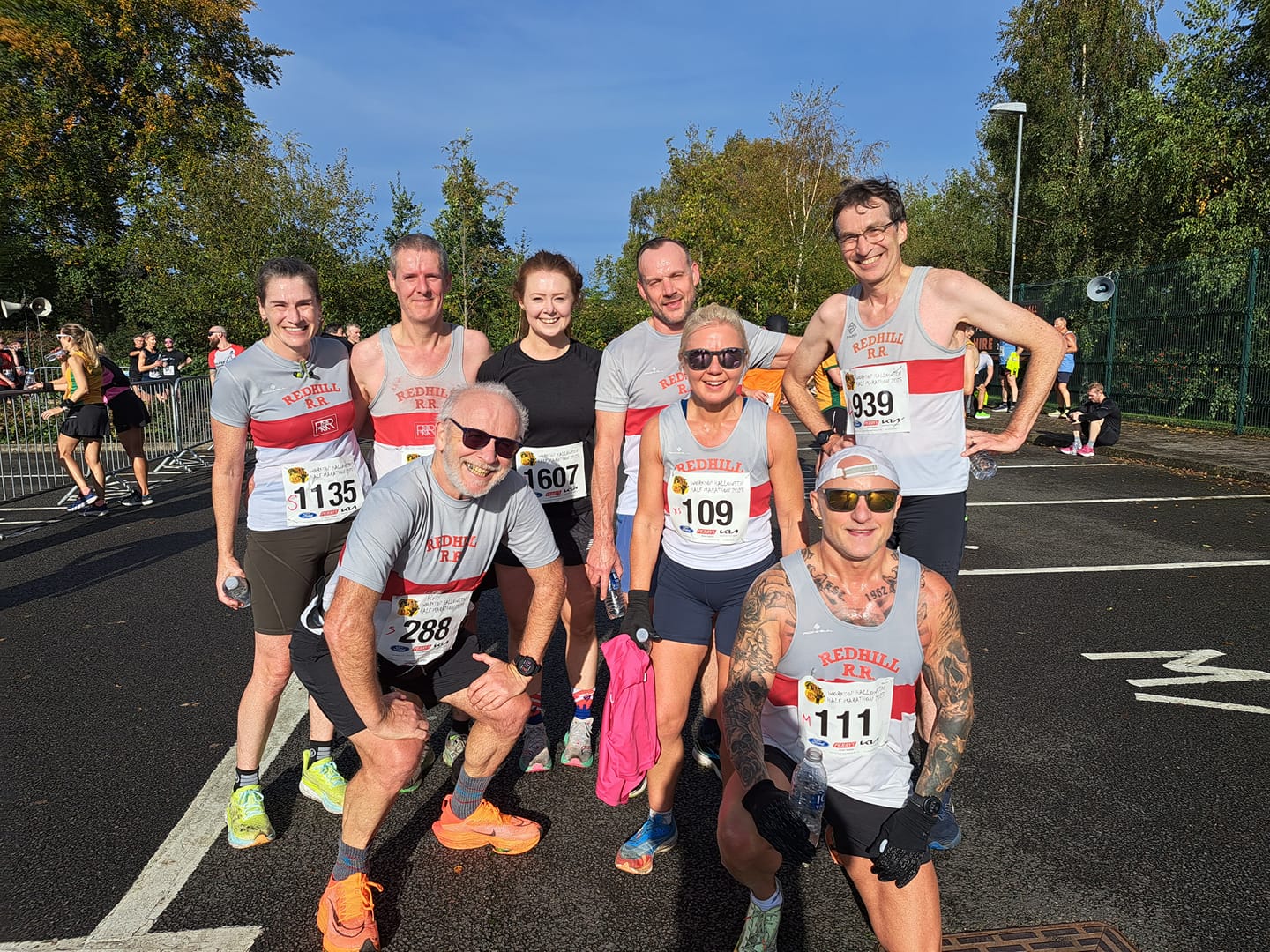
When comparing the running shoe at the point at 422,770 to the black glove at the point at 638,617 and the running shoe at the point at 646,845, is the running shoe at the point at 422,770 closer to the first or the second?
the running shoe at the point at 646,845

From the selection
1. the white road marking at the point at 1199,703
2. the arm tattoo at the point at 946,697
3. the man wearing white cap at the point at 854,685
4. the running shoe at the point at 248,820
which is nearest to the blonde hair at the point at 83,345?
the running shoe at the point at 248,820

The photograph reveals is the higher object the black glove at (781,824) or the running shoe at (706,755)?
the black glove at (781,824)

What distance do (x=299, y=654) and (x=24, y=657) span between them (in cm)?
357

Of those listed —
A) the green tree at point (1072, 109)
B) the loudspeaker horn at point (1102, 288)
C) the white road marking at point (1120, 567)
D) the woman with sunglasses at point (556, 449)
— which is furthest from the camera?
the green tree at point (1072, 109)

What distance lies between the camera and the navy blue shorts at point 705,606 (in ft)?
10.1

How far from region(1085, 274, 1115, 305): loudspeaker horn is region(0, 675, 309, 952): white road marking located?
718 inches

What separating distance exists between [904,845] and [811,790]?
0.89 ft

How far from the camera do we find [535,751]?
152 inches

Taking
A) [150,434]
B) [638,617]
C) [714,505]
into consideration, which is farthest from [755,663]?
[150,434]

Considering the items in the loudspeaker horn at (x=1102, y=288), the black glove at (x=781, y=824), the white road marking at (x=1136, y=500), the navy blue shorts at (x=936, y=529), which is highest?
the loudspeaker horn at (x=1102, y=288)

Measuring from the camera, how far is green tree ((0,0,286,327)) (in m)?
30.2

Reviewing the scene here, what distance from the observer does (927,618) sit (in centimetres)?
246

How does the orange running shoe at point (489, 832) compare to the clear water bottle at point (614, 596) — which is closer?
the orange running shoe at point (489, 832)

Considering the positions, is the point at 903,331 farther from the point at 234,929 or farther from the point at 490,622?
the point at 490,622
